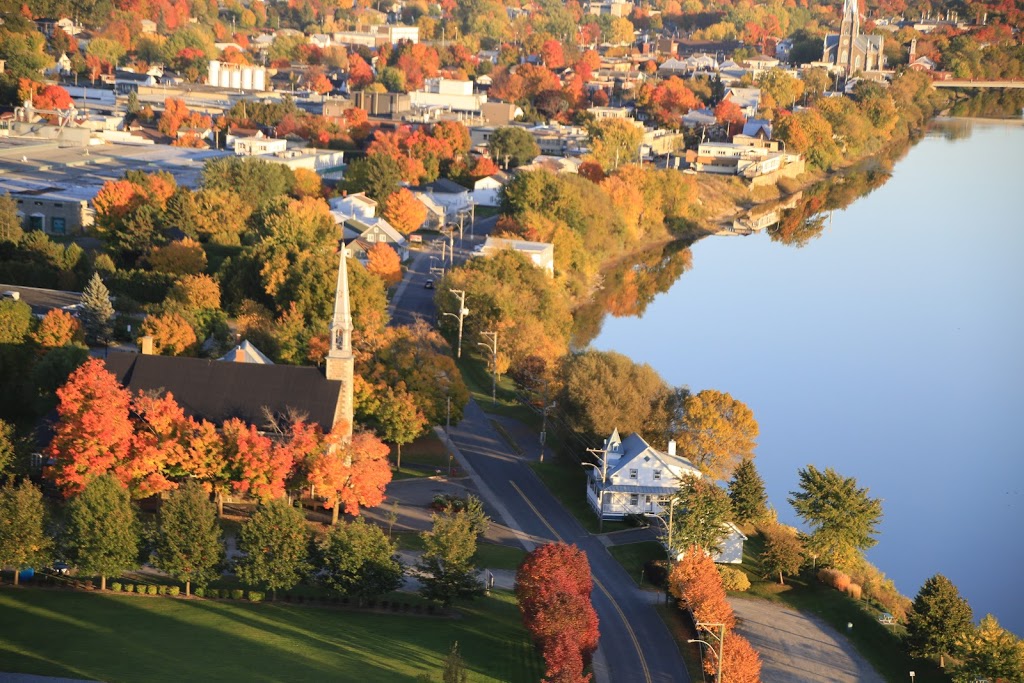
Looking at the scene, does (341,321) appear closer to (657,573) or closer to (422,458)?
(422,458)

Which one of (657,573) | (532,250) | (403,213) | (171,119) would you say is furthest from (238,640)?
(171,119)

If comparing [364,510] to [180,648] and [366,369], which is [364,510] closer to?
[366,369]

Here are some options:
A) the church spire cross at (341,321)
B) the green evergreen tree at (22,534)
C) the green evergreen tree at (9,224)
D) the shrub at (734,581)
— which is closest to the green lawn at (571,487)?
the shrub at (734,581)

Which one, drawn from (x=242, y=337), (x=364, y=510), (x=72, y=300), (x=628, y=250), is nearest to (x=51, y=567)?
(x=364, y=510)

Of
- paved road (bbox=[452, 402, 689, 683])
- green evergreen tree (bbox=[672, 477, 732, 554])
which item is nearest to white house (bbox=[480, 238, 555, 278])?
paved road (bbox=[452, 402, 689, 683])

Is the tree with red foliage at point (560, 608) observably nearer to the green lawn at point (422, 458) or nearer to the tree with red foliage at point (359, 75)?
→ the green lawn at point (422, 458)
